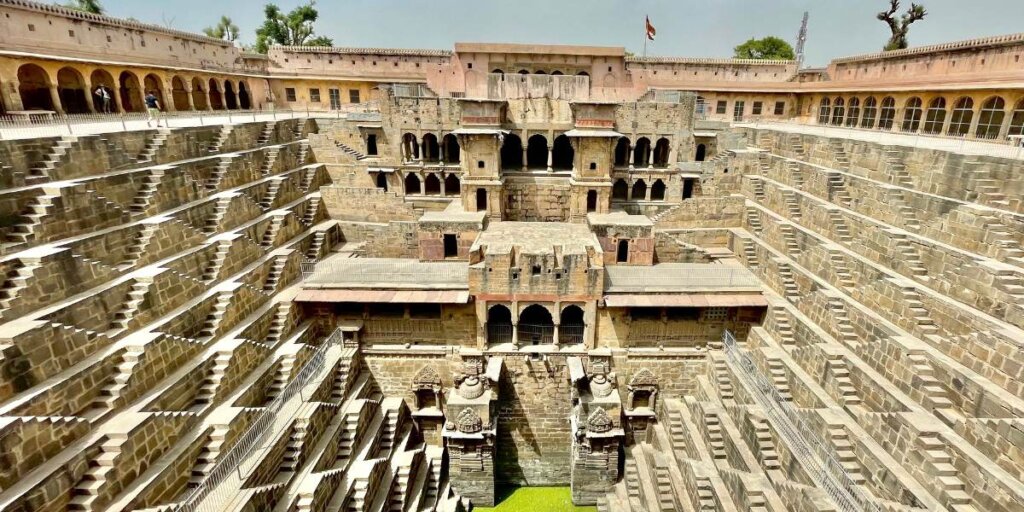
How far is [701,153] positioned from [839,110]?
1445cm

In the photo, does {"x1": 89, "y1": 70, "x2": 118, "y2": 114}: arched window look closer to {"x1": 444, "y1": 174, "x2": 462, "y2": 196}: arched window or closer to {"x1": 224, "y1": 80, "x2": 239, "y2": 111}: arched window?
{"x1": 224, "y1": 80, "x2": 239, "y2": 111}: arched window

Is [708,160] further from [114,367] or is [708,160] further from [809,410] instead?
[114,367]

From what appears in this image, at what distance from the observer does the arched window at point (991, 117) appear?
21.9 metres

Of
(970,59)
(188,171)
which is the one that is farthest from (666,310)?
(970,59)

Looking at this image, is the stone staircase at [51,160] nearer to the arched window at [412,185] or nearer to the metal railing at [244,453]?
the metal railing at [244,453]

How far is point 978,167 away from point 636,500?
49.5ft

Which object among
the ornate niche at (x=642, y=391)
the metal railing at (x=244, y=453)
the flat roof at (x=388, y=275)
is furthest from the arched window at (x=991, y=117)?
the metal railing at (x=244, y=453)

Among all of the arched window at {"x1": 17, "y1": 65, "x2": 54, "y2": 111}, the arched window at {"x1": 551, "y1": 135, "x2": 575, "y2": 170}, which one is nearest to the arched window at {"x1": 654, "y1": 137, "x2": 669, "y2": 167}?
the arched window at {"x1": 551, "y1": 135, "x2": 575, "y2": 170}

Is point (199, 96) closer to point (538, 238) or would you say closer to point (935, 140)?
point (538, 238)

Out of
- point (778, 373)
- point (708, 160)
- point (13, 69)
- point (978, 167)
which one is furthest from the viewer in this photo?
point (708, 160)

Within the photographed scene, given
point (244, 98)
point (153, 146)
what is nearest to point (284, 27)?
point (244, 98)

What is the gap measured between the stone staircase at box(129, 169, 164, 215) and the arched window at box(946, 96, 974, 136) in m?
35.9

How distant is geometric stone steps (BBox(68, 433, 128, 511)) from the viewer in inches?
364

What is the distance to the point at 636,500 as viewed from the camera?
16.2 m
